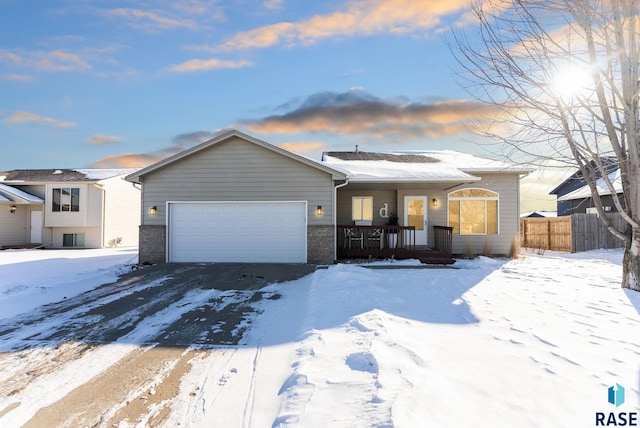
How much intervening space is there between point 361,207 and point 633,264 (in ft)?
27.6

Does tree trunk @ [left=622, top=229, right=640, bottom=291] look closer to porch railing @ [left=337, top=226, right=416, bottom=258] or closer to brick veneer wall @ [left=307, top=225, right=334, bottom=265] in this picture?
porch railing @ [left=337, top=226, right=416, bottom=258]

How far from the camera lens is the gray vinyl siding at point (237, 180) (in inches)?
443

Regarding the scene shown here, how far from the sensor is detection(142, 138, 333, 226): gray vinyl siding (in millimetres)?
11250

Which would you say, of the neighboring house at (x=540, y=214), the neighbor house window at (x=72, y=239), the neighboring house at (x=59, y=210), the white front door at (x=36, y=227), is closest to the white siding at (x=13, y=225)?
the neighboring house at (x=59, y=210)

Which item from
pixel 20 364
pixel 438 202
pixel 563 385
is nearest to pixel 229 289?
pixel 20 364

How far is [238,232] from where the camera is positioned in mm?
11430

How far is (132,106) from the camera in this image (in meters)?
13.6

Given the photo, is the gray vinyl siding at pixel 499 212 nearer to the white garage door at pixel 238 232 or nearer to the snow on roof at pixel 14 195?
the white garage door at pixel 238 232

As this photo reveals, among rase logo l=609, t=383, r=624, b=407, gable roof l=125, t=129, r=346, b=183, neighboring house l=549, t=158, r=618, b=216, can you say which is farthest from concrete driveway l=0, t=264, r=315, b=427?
neighboring house l=549, t=158, r=618, b=216

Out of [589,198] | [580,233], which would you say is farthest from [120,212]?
[589,198]

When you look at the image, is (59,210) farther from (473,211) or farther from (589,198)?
(589,198)

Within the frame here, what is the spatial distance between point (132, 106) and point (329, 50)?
27.7 feet

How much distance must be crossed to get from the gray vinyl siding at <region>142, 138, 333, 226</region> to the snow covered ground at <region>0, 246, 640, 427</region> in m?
5.06

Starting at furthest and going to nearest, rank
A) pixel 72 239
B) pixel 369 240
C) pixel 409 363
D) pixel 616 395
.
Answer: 1. pixel 72 239
2. pixel 369 240
3. pixel 409 363
4. pixel 616 395
